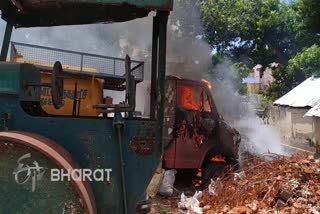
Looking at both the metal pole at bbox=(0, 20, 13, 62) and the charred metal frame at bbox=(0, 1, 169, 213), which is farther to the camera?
the metal pole at bbox=(0, 20, 13, 62)

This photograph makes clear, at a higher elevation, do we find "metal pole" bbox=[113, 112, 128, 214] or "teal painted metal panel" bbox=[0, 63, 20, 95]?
"teal painted metal panel" bbox=[0, 63, 20, 95]

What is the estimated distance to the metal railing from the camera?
6335 millimetres

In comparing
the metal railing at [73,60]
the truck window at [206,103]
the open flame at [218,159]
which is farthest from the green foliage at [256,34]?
the metal railing at [73,60]

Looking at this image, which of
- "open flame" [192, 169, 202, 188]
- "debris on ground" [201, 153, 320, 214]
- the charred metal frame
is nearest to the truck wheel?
"open flame" [192, 169, 202, 188]

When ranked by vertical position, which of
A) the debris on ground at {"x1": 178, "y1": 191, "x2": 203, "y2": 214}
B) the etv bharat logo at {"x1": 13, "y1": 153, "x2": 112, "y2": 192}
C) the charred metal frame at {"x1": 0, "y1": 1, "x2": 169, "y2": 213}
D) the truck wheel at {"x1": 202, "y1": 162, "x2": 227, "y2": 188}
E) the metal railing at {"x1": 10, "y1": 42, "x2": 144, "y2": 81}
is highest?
the metal railing at {"x1": 10, "y1": 42, "x2": 144, "y2": 81}

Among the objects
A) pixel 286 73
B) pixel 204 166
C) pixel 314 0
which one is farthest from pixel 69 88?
pixel 286 73

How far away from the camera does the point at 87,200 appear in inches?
84.4

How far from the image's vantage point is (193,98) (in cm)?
845

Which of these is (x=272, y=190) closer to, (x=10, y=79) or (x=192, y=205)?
(x=192, y=205)

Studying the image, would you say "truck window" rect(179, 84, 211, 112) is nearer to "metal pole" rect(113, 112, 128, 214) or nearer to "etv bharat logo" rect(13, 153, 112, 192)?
"metal pole" rect(113, 112, 128, 214)

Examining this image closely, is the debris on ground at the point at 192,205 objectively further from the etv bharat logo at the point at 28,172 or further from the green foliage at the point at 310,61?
the green foliage at the point at 310,61

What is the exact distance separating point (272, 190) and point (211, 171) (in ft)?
9.63

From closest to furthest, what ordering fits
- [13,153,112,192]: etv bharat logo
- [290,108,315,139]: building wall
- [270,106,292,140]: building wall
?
[13,153,112,192]: etv bharat logo
[290,108,315,139]: building wall
[270,106,292,140]: building wall

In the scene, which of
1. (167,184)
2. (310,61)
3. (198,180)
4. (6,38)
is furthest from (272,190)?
(310,61)
